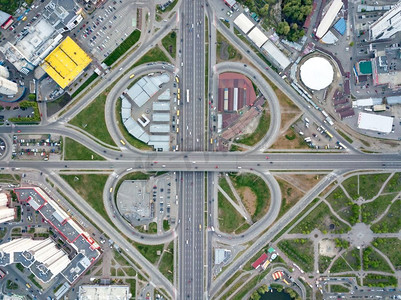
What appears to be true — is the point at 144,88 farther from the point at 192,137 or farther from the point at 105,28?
the point at 105,28

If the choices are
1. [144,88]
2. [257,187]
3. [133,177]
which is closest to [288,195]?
[257,187]

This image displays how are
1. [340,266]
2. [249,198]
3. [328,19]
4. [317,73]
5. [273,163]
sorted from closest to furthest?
[317,73] < [328,19] < [340,266] < [273,163] < [249,198]

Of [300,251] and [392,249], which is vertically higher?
[392,249]

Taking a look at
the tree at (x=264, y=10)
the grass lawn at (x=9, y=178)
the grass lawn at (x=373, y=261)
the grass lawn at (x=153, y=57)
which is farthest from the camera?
the grass lawn at (x=9, y=178)

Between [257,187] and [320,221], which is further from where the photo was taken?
[257,187]

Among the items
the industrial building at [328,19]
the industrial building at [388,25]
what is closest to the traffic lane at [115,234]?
the industrial building at [328,19]

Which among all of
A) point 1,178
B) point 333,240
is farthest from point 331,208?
point 1,178

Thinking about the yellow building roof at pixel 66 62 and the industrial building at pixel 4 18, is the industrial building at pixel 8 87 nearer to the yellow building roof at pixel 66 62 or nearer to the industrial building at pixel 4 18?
the yellow building roof at pixel 66 62

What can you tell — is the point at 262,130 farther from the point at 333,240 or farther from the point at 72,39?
the point at 72,39
